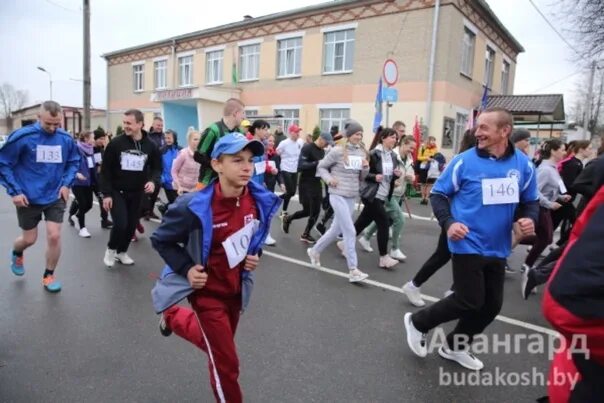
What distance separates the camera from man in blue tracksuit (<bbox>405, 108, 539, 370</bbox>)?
2939mm

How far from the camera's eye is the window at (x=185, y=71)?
90.2 feet

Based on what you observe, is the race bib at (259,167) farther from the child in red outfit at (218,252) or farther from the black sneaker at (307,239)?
the child in red outfit at (218,252)

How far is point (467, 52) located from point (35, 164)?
19.5 meters

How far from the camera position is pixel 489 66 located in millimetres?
22312

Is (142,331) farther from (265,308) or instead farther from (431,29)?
(431,29)

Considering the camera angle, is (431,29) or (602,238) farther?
(431,29)

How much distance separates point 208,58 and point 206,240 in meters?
26.3

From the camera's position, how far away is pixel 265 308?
14.0 ft

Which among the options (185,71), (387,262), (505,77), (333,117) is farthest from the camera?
(185,71)

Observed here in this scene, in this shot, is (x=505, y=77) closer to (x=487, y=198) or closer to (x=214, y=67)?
(x=214, y=67)

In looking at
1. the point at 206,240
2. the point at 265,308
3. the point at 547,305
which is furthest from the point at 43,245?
→ the point at 547,305

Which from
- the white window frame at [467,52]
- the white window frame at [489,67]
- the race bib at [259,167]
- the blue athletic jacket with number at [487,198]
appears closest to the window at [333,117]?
the white window frame at [467,52]

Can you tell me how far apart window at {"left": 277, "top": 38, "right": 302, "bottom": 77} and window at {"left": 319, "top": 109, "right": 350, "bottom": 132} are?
2.75 m

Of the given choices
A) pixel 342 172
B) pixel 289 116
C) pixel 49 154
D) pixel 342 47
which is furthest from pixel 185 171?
pixel 289 116
